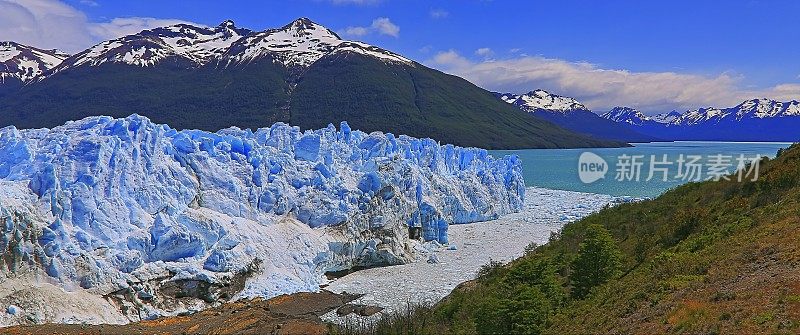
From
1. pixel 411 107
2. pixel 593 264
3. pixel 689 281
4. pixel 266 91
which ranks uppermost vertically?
pixel 266 91

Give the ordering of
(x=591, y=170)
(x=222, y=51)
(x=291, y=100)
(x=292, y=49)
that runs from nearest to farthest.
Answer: (x=591, y=170) < (x=291, y=100) < (x=292, y=49) < (x=222, y=51)

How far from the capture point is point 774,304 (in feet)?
27.8

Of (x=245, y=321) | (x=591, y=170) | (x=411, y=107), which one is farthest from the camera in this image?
(x=411, y=107)

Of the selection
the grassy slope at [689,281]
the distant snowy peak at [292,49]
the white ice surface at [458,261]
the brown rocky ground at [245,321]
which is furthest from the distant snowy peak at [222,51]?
the grassy slope at [689,281]

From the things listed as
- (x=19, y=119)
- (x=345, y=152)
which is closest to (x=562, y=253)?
(x=345, y=152)

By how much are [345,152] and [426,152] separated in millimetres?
10768

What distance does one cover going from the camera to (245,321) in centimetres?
1675

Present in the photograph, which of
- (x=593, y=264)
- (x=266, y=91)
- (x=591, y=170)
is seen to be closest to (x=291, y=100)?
(x=266, y=91)

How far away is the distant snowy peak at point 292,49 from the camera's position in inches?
6993

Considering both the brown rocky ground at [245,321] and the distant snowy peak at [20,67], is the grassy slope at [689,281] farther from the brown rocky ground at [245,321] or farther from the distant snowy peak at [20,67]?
the distant snowy peak at [20,67]

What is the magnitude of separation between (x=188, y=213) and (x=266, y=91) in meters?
138

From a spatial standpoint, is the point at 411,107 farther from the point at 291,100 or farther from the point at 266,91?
the point at 266,91

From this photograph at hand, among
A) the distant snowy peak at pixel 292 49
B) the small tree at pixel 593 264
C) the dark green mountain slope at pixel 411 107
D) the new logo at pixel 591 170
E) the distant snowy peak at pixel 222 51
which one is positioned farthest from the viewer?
the distant snowy peak at pixel 292 49

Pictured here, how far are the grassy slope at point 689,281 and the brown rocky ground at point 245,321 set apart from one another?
14.2 feet
